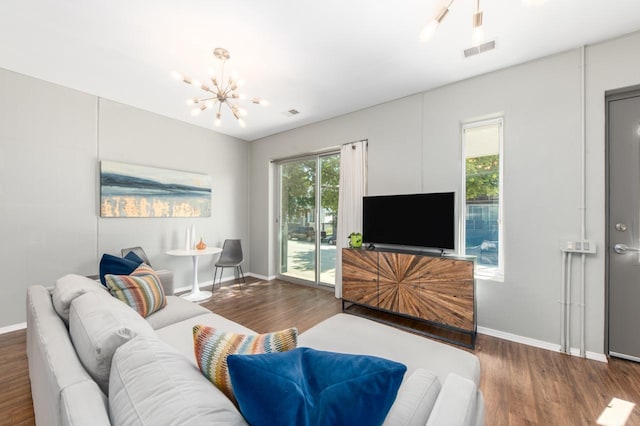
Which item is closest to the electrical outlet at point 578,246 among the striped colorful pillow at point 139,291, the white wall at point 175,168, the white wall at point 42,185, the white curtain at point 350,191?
the white curtain at point 350,191

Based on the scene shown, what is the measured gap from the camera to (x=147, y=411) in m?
0.67

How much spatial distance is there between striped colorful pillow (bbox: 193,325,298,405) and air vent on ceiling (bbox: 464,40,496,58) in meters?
2.88

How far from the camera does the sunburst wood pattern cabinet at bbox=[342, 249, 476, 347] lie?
2.50 meters

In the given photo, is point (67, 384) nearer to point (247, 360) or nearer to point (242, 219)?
point (247, 360)

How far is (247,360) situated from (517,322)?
301 cm

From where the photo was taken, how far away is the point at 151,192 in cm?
385

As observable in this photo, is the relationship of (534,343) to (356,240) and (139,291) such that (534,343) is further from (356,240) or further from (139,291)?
(139,291)

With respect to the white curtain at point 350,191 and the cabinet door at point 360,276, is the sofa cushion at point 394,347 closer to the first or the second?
the cabinet door at point 360,276

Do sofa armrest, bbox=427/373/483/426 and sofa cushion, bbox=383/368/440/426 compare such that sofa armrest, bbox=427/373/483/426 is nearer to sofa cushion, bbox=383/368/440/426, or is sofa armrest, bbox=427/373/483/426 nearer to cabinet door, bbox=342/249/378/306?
sofa cushion, bbox=383/368/440/426

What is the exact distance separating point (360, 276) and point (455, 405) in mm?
2431

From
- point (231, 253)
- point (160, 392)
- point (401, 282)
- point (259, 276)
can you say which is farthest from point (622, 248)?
point (259, 276)

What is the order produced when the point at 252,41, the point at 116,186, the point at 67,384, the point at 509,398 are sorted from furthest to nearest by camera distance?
the point at 116,186
the point at 252,41
the point at 509,398
the point at 67,384

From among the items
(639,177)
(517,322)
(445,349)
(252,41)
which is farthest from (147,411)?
(639,177)

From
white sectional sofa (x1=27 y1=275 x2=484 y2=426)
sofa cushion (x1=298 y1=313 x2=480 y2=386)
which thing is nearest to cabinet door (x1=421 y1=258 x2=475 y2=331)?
sofa cushion (x1=298 y1=313 x2=480 y2=386)
